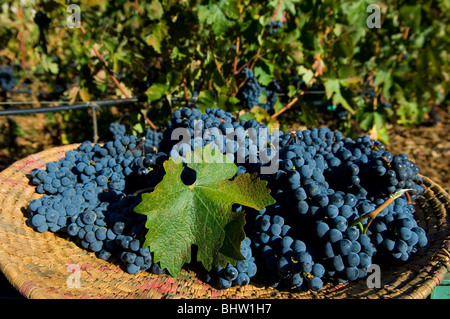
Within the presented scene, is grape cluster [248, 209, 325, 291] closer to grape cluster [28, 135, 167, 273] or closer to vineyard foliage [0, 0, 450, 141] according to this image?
grape cluster [28, 135, 167, 273]

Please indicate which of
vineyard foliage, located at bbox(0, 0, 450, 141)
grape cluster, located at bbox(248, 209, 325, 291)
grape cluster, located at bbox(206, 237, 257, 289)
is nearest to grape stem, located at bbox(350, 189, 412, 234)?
grape cluster, located at bbox(248, 209, 325, 291)

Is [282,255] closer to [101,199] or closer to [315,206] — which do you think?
[315,206]

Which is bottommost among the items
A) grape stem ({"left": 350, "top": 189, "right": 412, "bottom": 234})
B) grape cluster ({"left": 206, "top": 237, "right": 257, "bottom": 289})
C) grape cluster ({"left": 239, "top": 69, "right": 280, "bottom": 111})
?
grape cluster ({"left": 206, "top": 237, "right": 257, "bottom": 289})

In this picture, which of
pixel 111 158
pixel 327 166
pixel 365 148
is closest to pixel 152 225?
pixel 111 158

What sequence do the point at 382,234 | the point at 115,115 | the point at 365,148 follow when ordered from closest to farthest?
the point at 382,234, the point at 365,148, the point at 115,115

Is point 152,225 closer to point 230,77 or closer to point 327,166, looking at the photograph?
point 327,166

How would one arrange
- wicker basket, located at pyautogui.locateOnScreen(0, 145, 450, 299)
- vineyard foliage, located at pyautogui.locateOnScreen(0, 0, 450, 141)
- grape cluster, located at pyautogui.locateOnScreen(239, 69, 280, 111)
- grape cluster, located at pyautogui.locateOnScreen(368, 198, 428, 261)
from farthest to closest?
1. grape cluster, located at pyautogui.locateOnScreen(239, 69, 280, 111)
2. vineyard foliage, located at pyautogui.locateOnScreen(0, 0, 450, 141)
3. grape cluster, located at pyautogui.locateOnScreen(368, 198, 428, 261)
4. wicker basket, located at pyautogui.locateOnScreen(0, 145, 450, 299)

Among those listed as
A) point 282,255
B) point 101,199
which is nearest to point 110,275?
point 101,199
